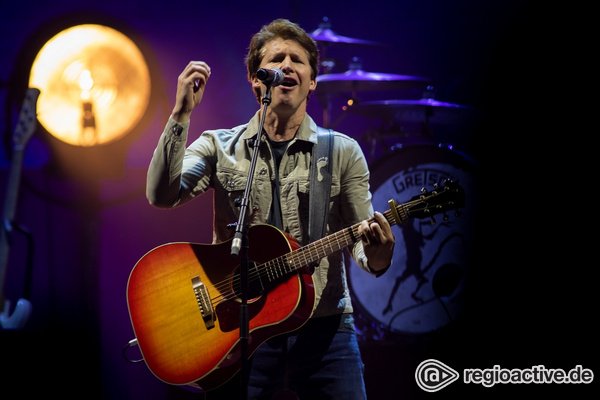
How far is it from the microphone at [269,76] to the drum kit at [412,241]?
2064 mm

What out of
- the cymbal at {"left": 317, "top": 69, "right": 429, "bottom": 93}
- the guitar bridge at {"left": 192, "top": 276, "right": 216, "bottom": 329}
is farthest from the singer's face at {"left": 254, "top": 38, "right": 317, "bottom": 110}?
the cymbal at {"left": 317, "top": 69, "right": 429, "bottom": 93}

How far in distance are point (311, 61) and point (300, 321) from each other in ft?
4.00

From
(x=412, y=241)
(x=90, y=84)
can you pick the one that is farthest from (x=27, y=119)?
(x=412, y=241)

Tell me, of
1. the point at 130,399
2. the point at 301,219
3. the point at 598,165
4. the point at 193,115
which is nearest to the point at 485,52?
the point at 598,165

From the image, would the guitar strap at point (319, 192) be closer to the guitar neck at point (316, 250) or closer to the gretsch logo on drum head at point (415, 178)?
the guitar neck at point (316, 250)

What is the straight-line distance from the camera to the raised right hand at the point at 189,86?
2568 millimetres

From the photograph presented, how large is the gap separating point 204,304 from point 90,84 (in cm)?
218

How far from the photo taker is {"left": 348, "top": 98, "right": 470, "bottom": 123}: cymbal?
467 centimetres

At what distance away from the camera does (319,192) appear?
289 cm

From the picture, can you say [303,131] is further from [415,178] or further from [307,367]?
[415,178]

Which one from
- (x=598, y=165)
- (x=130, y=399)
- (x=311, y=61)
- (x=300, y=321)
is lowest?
(x=130, y=399)

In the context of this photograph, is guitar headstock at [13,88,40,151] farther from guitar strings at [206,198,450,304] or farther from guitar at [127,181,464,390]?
guitar strings at [206,198,450,304]

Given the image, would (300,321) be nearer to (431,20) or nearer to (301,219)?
(301,219)

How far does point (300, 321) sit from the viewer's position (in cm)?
266
